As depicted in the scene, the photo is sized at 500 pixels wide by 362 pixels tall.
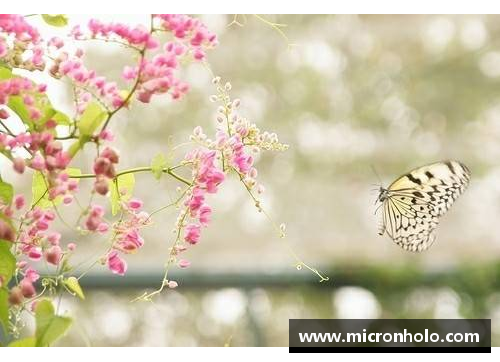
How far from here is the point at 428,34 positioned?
17.8 ft

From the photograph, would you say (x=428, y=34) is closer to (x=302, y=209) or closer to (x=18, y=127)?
(x=302, y=209)

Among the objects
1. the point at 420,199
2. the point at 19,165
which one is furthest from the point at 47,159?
the point at 420,199

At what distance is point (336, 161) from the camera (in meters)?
4.91

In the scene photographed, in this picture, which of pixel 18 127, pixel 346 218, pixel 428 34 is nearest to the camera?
pixel 18 127

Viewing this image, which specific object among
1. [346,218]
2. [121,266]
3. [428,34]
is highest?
[428,34]

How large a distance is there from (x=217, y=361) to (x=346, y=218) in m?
3.92

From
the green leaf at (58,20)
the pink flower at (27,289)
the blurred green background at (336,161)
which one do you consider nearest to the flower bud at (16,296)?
the pink flower at (27,289)

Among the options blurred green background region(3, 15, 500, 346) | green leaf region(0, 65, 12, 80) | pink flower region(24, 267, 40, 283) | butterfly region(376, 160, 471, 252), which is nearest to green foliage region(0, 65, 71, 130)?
green leaf region(0, 65, 12, 80)

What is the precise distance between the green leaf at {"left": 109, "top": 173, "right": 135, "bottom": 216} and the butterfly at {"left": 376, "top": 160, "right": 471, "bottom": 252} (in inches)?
28.4

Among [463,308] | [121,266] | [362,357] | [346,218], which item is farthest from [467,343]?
[121,266]

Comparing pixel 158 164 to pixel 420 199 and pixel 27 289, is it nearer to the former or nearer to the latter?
pixel 27 289

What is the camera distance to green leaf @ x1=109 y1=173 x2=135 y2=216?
631 mm

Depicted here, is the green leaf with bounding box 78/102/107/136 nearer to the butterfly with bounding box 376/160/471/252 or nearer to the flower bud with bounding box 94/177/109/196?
the flower bud with bounding box 94/177/109/196

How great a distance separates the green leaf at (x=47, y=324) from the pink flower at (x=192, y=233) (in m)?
0.14
